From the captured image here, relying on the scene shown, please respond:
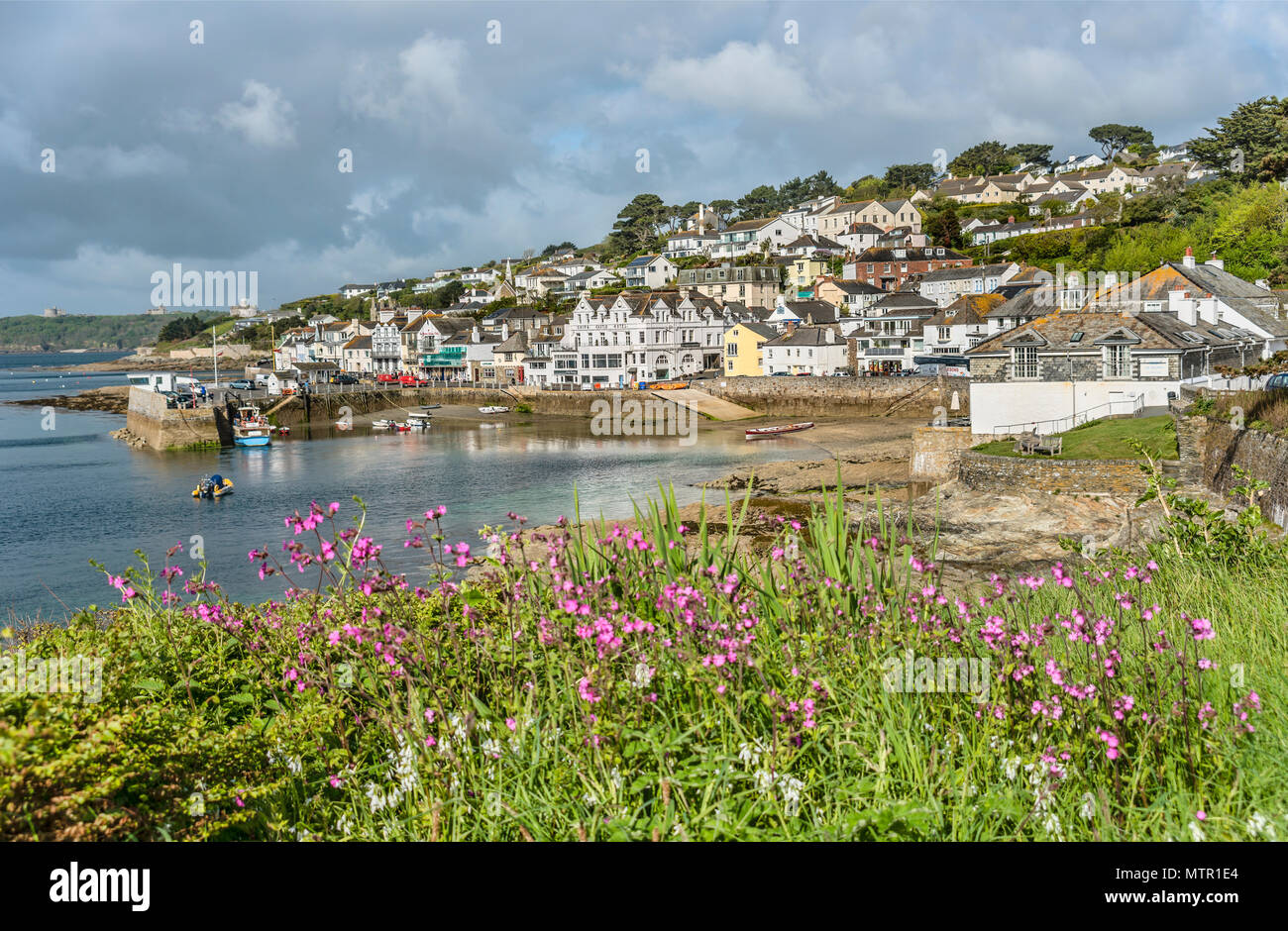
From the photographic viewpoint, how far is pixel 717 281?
10925 cm

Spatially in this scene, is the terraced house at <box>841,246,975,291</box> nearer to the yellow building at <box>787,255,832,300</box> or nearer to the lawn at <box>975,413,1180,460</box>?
the yellow building at <box>787,255,832,300</box>

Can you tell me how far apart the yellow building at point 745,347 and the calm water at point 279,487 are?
20097mm

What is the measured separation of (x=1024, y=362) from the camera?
37.9m

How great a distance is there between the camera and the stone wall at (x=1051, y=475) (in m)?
25.3

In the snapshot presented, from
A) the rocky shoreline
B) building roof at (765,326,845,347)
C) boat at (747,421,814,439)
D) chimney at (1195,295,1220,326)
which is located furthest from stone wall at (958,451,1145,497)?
the rocky shoreline

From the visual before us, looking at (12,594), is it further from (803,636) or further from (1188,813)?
(1188,813)

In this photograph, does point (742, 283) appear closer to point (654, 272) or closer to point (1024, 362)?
point (654, 272)

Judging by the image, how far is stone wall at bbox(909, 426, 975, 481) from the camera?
3584 cm

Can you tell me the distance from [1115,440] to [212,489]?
3607 cm

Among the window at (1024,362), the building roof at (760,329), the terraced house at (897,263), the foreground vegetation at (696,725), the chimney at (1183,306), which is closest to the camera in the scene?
the foreground vegetation at (696,725)

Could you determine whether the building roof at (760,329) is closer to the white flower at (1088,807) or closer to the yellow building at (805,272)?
the yellow building at (805,272)

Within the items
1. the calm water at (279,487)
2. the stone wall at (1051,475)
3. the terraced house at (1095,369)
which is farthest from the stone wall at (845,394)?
the stone wall at (1051,475)

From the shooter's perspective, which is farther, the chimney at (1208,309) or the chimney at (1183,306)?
the chimney at (1208,309)

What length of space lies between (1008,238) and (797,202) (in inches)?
2812
